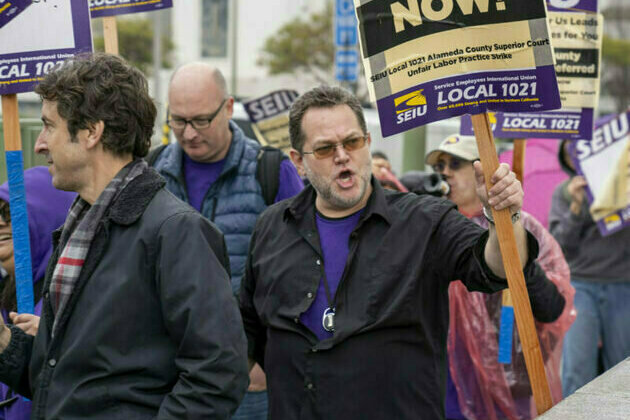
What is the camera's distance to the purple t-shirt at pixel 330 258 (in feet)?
11.3

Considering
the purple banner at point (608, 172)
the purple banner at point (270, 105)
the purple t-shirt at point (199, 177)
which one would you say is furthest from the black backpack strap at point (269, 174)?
the purple banner at point (270, 105)

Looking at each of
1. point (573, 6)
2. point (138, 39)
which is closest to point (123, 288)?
point (573, 6)

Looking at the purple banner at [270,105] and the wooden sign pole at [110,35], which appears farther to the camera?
the purple banner at [270,105]

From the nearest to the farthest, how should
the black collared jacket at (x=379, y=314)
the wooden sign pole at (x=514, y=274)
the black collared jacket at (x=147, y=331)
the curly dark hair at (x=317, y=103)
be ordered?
1. the black collared jacket at (x=147, y=331)
2. the wooden sign pole at (x=514, y=274)
3. the black collared jacket at (x=379, y=314)
4. the curly dark hair at (x=317, y=103)

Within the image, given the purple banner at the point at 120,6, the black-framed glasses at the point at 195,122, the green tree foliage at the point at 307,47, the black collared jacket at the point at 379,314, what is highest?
the green tree foliage at the point at 307,47

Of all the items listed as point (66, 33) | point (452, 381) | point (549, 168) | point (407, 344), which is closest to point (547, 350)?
point (452, 381)

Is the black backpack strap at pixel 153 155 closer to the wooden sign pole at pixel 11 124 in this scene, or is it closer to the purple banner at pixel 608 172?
the wooden sign pole at pixel 11 124


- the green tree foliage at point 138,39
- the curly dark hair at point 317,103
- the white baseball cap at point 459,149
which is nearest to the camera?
the curly dark hair at point 317,103

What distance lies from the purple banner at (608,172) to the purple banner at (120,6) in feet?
10.1

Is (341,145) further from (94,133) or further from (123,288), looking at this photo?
(123,288)

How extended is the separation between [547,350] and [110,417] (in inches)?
112

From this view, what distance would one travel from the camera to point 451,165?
5.27m

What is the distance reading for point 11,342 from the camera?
294cm

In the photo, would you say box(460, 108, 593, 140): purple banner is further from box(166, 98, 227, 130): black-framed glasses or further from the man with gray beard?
the man with gray beard
